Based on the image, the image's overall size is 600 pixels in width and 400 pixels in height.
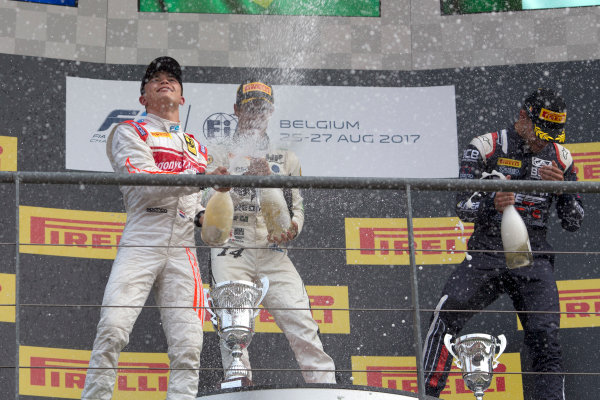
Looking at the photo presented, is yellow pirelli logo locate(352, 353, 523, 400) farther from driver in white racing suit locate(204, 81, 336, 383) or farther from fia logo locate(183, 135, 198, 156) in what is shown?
fia logo locate(183, 135, 198, 156)

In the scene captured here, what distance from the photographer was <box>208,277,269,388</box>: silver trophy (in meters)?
→ 3.72

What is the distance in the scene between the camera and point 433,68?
19.2 ft

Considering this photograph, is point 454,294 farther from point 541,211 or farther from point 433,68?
point 433,68

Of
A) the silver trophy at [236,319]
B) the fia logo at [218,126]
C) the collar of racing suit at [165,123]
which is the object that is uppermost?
the fia logo at [218,126]

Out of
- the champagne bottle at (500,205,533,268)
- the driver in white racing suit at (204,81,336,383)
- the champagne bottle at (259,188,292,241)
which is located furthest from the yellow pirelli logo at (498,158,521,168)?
the champagne bottle at (259,188,292,241)

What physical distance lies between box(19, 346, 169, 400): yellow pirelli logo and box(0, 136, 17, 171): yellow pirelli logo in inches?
36.3

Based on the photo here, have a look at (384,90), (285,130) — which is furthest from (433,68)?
(285,130)

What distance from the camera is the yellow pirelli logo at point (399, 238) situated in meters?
5.37

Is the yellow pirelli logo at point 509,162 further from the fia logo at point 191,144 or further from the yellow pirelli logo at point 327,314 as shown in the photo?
the fia logo at point 191,144

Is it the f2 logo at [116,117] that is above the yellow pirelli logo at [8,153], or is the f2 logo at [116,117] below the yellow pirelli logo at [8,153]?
above

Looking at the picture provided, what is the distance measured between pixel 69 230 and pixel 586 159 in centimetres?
266

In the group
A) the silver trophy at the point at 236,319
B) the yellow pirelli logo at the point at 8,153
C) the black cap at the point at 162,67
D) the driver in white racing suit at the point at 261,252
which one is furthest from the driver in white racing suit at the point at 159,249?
the yellow pirelli logo at the point at 8,153

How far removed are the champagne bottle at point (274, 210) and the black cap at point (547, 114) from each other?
1.11m

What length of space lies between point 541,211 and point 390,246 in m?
1.10
